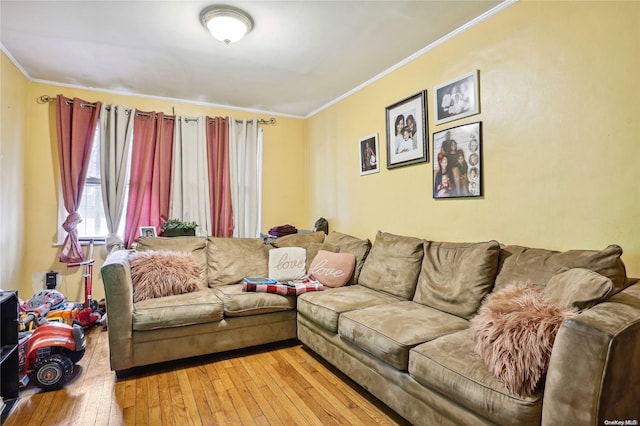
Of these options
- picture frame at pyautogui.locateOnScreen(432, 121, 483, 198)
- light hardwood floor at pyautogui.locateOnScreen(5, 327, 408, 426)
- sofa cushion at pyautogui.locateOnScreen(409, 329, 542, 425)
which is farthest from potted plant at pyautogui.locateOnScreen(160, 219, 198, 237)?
sofa cushion at pyautogui.locateOnScreen(409, 329, 542, 425)

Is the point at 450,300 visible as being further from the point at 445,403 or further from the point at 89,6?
the point at 89,6

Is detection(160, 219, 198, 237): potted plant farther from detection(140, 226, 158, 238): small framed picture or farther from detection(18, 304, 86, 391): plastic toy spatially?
detection(18, 304, 86, 391): plastic toy

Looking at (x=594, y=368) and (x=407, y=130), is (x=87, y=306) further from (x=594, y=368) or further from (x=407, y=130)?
(x=594, y=368)

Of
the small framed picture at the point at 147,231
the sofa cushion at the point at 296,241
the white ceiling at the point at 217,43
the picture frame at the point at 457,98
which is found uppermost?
the white ceiling at the point at 217,43

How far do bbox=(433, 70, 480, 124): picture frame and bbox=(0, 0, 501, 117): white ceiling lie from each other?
0.40 m

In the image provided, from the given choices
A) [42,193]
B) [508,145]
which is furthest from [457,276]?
[42,193]

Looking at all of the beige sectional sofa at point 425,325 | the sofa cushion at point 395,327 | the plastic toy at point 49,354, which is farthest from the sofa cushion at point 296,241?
the plastic toy at point 49,354

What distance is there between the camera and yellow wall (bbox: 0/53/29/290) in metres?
2.85

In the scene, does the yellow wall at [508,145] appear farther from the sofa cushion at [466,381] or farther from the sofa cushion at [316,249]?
the sofa cushion at [466,381]

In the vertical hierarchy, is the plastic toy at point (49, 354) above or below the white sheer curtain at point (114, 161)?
below

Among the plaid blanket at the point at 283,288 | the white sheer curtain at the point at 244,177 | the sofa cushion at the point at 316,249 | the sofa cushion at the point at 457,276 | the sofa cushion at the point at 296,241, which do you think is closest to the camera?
the sofa cushion at the point at 457,276

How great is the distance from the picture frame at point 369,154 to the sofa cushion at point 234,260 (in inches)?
53.1

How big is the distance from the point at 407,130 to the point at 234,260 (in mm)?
1982

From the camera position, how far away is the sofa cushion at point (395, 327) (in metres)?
1.70
